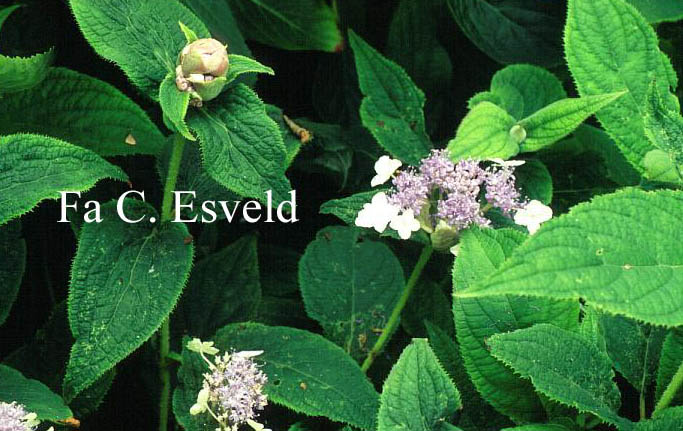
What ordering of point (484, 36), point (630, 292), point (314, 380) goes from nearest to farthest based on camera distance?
1. point (630, 292)
2. point (314, 380)
3. point (484, 36)

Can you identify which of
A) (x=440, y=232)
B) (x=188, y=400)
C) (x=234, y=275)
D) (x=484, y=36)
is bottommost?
(x=188, y=400)

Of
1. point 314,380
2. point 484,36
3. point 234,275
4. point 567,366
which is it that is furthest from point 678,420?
point 484,36

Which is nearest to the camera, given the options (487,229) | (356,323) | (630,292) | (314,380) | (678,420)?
(630,292)

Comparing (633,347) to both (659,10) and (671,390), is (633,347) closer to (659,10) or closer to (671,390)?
(671,390)

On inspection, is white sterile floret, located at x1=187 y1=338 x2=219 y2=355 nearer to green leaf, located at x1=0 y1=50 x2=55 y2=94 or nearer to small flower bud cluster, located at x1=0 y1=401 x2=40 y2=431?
small flower bud cluster, located at x1=0 y1=401 x2=40 y2=431

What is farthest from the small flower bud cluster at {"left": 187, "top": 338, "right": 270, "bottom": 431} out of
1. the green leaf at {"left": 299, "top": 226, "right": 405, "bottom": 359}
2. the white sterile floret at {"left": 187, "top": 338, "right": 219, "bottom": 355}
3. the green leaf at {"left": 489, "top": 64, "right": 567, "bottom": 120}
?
the green leaf at {"left": 489, "top": 64, "right": 567, "bottom": 120}

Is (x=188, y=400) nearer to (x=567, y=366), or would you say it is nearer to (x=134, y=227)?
(x=134, y=227)
